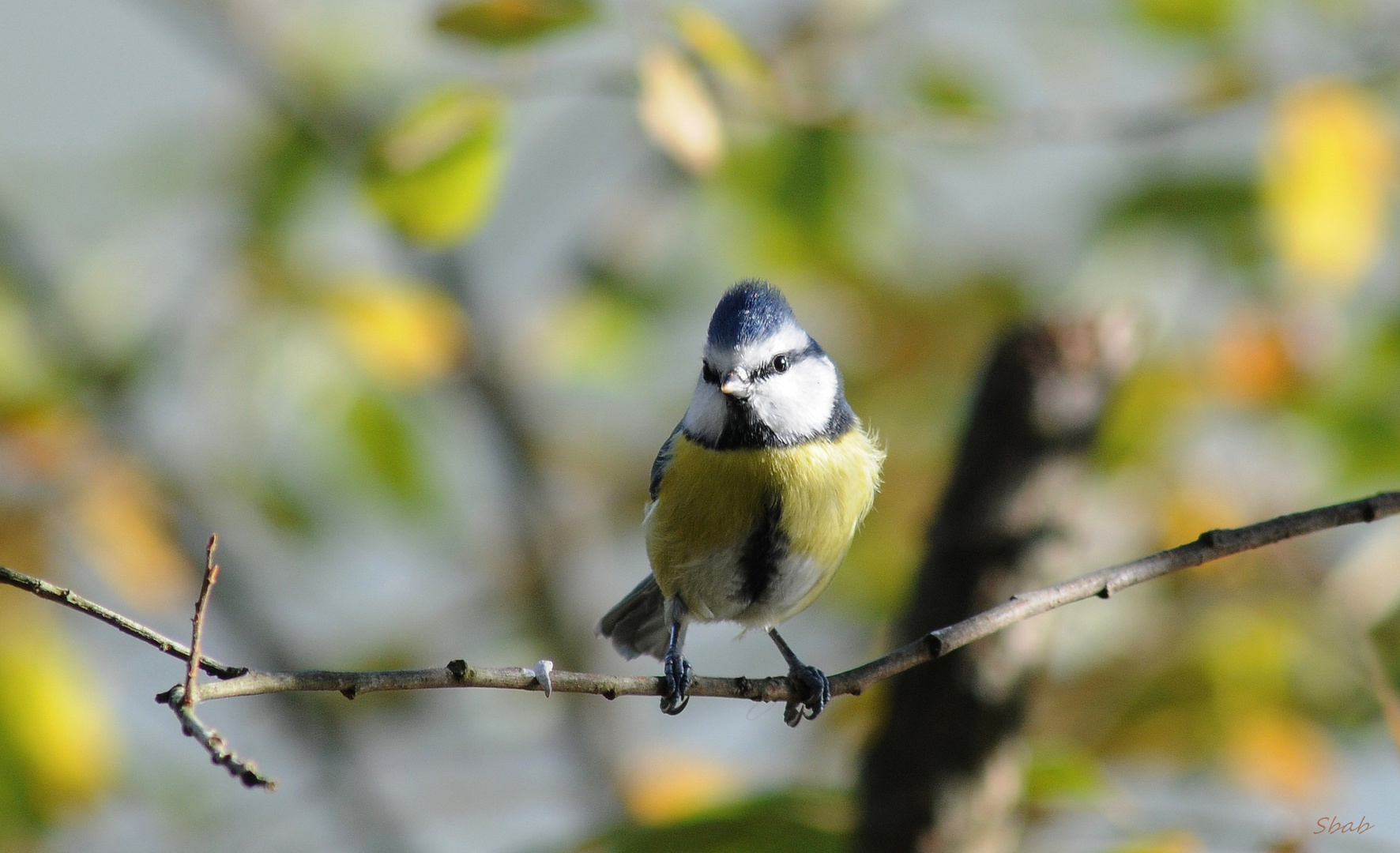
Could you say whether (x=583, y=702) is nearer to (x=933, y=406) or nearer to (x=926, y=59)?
(x=933, y=406)

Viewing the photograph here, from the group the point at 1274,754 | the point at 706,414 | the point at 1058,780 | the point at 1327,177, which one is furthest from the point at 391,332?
the point at 1274,754

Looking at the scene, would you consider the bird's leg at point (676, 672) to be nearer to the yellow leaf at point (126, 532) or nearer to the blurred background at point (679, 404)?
the blurred background at point (679, 404)

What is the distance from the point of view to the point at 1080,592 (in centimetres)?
101

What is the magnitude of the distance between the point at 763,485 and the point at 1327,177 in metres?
1.16

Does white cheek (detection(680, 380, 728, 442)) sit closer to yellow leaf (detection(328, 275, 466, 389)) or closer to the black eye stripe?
the black eye stripe

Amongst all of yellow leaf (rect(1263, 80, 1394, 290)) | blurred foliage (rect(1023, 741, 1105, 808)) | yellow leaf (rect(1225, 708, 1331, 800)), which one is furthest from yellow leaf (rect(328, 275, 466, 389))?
yellow leaf (rect(1225, 708, 1331, 800))

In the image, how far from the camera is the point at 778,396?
142 centimetres

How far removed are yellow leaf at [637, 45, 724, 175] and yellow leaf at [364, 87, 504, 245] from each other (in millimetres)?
183

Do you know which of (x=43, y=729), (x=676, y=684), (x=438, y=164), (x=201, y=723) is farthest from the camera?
(x=43, y=729)

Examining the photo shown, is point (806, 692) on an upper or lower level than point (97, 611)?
upper

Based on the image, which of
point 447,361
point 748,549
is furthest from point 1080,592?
point 447,361

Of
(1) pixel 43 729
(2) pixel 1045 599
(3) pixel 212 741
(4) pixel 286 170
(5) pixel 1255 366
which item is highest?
(4) pixel 286 170

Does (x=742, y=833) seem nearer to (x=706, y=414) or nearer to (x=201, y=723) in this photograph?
(x=706, y=414)

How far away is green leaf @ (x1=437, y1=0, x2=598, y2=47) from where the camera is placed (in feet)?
4.39
